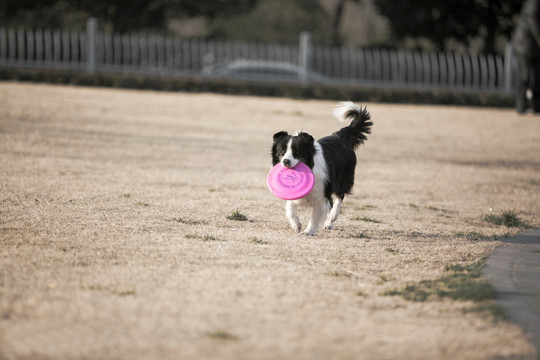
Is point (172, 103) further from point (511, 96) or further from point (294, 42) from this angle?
point (294, 42)

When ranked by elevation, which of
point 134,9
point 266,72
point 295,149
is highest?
point 134,9

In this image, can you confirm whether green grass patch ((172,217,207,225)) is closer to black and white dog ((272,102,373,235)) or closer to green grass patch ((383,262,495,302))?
black and white dog ((272,102,373,235))

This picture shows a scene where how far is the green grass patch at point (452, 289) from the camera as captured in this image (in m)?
4.70

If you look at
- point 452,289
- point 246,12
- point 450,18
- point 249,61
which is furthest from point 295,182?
point 246,12

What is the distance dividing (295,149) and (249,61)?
64.0 ft

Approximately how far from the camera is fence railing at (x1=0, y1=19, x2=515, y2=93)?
82.8 ft

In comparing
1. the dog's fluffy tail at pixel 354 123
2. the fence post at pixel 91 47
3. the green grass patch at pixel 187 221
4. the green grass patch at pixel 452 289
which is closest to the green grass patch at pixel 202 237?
the green grass patch at pixel 187 221

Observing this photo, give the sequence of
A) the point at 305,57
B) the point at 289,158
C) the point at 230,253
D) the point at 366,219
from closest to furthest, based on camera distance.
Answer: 1. the point at 230,253
2. the point at 289,158
3. the point at 366,219
4. the point at 305,57

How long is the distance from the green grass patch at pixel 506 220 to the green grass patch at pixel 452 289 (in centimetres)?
247

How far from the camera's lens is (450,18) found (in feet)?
100

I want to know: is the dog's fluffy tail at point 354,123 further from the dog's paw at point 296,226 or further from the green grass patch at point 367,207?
the dog's paw at point 296,226

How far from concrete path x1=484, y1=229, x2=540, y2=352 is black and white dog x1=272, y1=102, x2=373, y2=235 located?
65.3 inches

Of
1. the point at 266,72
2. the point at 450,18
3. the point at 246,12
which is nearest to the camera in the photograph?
the point at 266,72

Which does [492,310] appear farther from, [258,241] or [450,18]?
[450,18]
